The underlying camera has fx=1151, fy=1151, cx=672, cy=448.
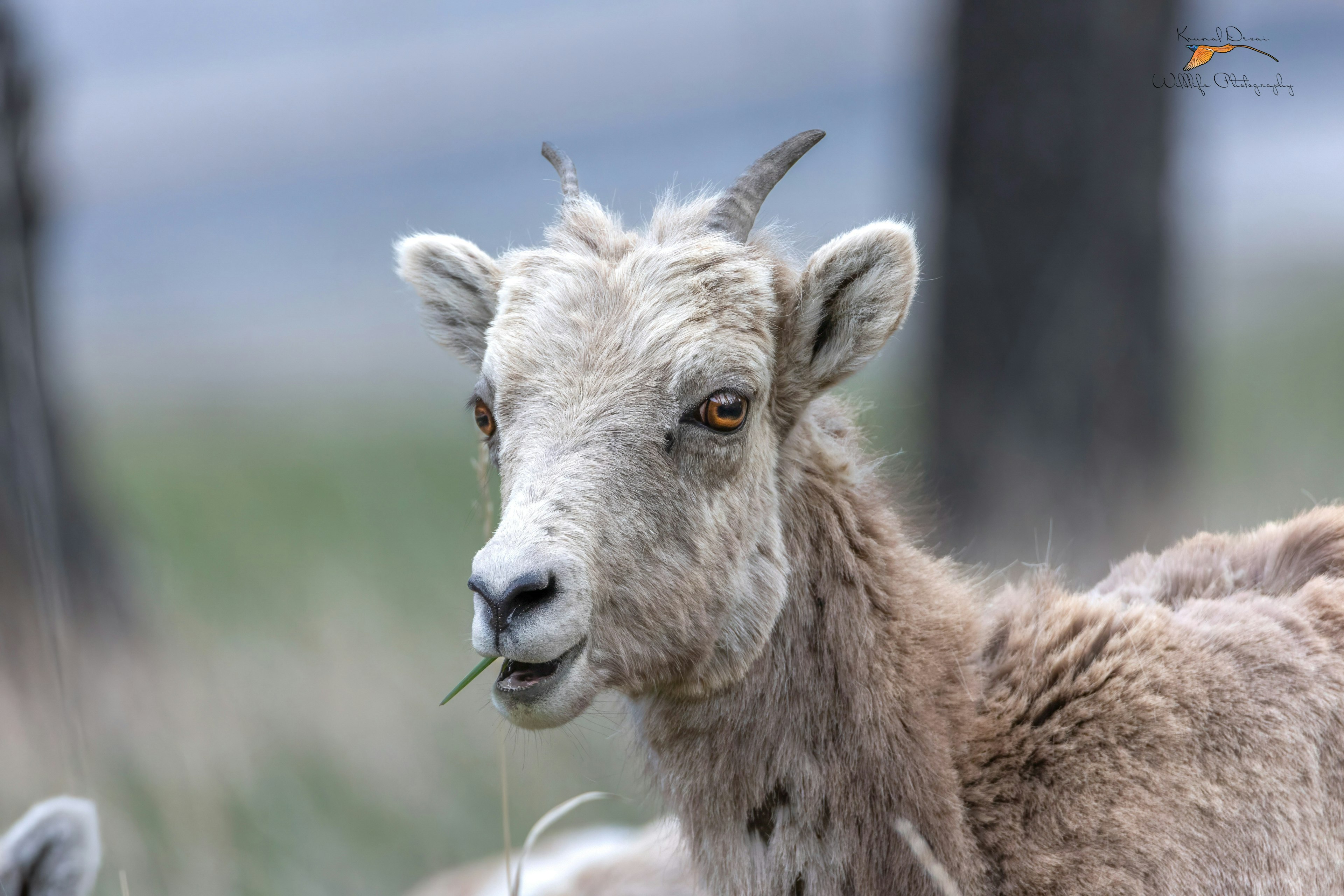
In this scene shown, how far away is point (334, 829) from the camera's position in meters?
7.43

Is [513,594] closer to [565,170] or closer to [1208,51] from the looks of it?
[565,170]

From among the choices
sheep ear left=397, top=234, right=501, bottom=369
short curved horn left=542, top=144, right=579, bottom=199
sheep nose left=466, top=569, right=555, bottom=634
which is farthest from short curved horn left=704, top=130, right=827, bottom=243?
sheep nose left=466, top=569, right=555, bottom=634

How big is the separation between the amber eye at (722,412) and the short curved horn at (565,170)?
3.65 feet

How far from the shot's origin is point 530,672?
128 inches

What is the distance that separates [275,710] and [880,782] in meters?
6.40

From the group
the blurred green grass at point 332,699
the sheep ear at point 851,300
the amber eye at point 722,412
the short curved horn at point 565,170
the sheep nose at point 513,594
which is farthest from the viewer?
the blurred green grass at point 332,699

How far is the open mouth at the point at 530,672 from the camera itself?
321cm

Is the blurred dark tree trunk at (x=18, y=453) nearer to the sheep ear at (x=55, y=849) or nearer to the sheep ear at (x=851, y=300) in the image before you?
the sheep ear at (x=55, y=849)

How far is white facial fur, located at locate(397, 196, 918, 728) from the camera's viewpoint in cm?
324

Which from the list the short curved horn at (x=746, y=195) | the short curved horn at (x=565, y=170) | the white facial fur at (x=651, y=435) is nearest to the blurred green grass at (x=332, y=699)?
the white facial fur at (x=651, y=435)

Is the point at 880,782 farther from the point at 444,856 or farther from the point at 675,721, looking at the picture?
the point at 444,856

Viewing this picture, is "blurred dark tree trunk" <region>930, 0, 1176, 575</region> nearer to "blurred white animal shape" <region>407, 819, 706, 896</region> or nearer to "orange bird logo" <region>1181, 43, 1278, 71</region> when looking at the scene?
"orange bird logo" <region>1181, 43, 1278, 71</region>

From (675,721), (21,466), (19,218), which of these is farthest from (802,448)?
(19,218)

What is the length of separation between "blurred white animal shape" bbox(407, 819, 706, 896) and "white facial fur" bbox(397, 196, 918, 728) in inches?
48.0
